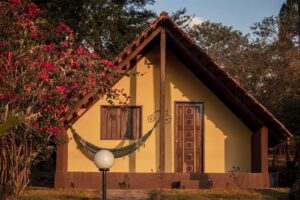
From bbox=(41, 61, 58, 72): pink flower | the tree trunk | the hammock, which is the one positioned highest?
bbox=(41, 61, 58, 72): pink flower

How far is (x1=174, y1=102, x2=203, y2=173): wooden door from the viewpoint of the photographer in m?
14.8

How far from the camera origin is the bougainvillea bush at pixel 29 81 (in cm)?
923

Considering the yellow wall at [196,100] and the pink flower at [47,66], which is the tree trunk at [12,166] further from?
the yellow wall at [196,100]

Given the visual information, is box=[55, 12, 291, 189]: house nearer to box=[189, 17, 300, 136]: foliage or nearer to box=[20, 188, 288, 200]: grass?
box=[20, 188, 288, 200]: grass

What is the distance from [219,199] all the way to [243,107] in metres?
3.76

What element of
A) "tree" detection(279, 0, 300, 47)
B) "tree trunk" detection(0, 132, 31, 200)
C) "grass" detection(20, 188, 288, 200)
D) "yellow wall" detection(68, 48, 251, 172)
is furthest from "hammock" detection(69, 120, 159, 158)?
"tree" detection(279, 0, 300, 47)

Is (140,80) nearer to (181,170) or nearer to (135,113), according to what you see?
(135,113)

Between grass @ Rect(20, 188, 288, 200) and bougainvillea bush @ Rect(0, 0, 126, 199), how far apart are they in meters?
1.57

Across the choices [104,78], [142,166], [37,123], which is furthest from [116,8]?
[37,123]

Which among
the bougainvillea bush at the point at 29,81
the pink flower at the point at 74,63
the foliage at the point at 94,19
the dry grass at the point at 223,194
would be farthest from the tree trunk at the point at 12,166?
the foliage at the point at 94,19

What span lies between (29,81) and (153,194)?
4242 millimetres

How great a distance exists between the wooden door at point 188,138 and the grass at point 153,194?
87.2 inches

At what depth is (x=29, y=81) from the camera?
9.33m

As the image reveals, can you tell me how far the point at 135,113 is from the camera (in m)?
14.8
